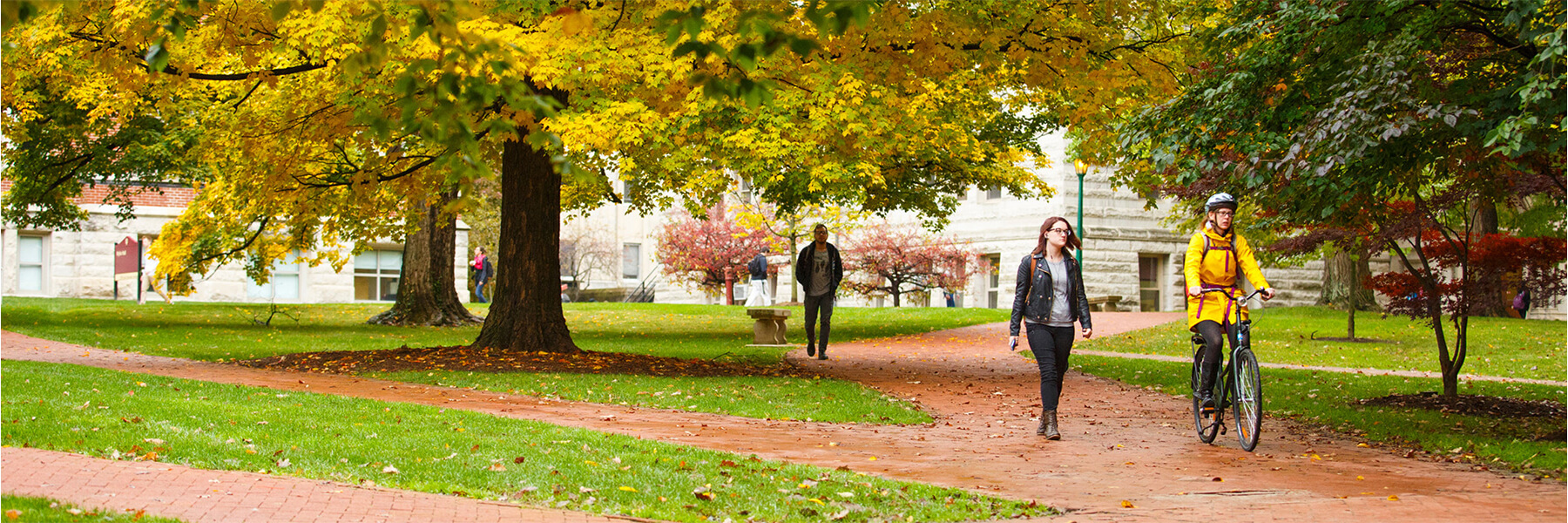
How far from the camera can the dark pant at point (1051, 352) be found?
9047mm

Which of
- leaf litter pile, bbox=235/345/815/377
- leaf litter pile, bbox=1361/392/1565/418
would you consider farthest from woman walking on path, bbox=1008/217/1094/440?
leaf litter pile, bbox=235/345/815/377

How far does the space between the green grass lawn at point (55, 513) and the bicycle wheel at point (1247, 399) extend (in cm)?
621

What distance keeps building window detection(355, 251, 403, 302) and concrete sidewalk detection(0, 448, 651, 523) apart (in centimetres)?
3325

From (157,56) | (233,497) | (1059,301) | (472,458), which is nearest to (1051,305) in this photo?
(1059,301)

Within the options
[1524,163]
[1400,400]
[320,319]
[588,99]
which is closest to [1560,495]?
[1524,163]

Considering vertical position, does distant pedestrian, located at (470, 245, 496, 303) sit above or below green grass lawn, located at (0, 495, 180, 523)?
above

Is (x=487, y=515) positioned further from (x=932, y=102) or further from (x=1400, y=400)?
(x=932, y=102)

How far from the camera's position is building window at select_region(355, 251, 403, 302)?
126ft

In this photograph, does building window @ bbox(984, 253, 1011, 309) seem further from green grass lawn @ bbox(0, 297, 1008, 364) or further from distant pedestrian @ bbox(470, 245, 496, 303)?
distant pedestrian @ bbox(470, 245, 496, 303)

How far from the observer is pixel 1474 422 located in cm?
968

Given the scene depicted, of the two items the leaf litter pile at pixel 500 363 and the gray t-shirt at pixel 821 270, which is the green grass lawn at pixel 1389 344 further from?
the leaf litter pile at pixel 500 363

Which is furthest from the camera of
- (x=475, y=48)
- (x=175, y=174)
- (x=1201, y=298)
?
(x=175, y=174)

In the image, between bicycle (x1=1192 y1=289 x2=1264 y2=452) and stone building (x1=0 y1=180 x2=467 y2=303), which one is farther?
stone building (x1=0 y1=180 x2=467 y2=303)

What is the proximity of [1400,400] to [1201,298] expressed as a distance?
3682 mm
